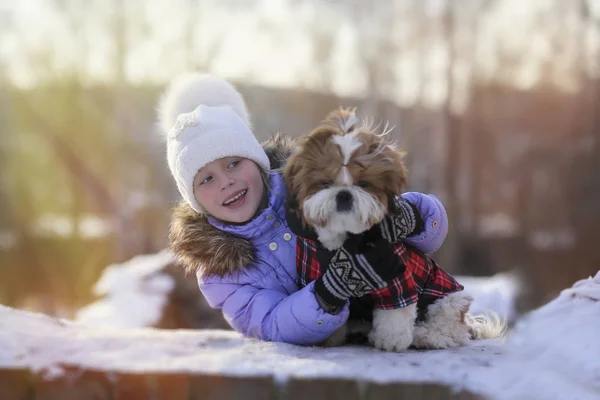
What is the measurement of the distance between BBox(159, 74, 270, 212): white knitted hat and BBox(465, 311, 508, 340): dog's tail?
4.55 feet

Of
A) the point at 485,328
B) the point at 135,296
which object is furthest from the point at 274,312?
the point at 135,296

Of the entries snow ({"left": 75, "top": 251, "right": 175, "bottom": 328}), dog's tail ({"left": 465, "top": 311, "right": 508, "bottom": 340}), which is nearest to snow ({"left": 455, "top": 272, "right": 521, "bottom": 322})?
dog's tail ({"left": 465, "top": 311, "right": 508, "bottom": 340})

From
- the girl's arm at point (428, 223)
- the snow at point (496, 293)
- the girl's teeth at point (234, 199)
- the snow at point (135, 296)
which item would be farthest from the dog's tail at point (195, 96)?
the snow at point (135, 296)

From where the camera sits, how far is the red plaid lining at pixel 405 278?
7.35ft

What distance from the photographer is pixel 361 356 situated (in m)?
2.09

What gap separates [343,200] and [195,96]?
1570 millimetres

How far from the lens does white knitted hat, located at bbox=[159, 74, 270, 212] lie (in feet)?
8.63

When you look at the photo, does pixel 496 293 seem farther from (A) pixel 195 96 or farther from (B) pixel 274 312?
(A) pixel 195 96

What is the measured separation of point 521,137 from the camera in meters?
9.00

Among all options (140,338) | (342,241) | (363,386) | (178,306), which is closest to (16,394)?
(140,338)

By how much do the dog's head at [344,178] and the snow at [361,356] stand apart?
53cm

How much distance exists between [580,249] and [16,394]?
889 cm

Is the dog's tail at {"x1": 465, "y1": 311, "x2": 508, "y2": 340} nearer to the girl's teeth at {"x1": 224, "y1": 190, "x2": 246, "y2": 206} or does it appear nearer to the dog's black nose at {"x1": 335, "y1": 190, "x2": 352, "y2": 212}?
the dog's black nose at {"x1": 335, "y1": 190, "x2": 352, "y2": 212}

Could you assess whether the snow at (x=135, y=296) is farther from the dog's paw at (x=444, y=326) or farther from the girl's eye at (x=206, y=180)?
the dog's paw at (x=444, y=326)
